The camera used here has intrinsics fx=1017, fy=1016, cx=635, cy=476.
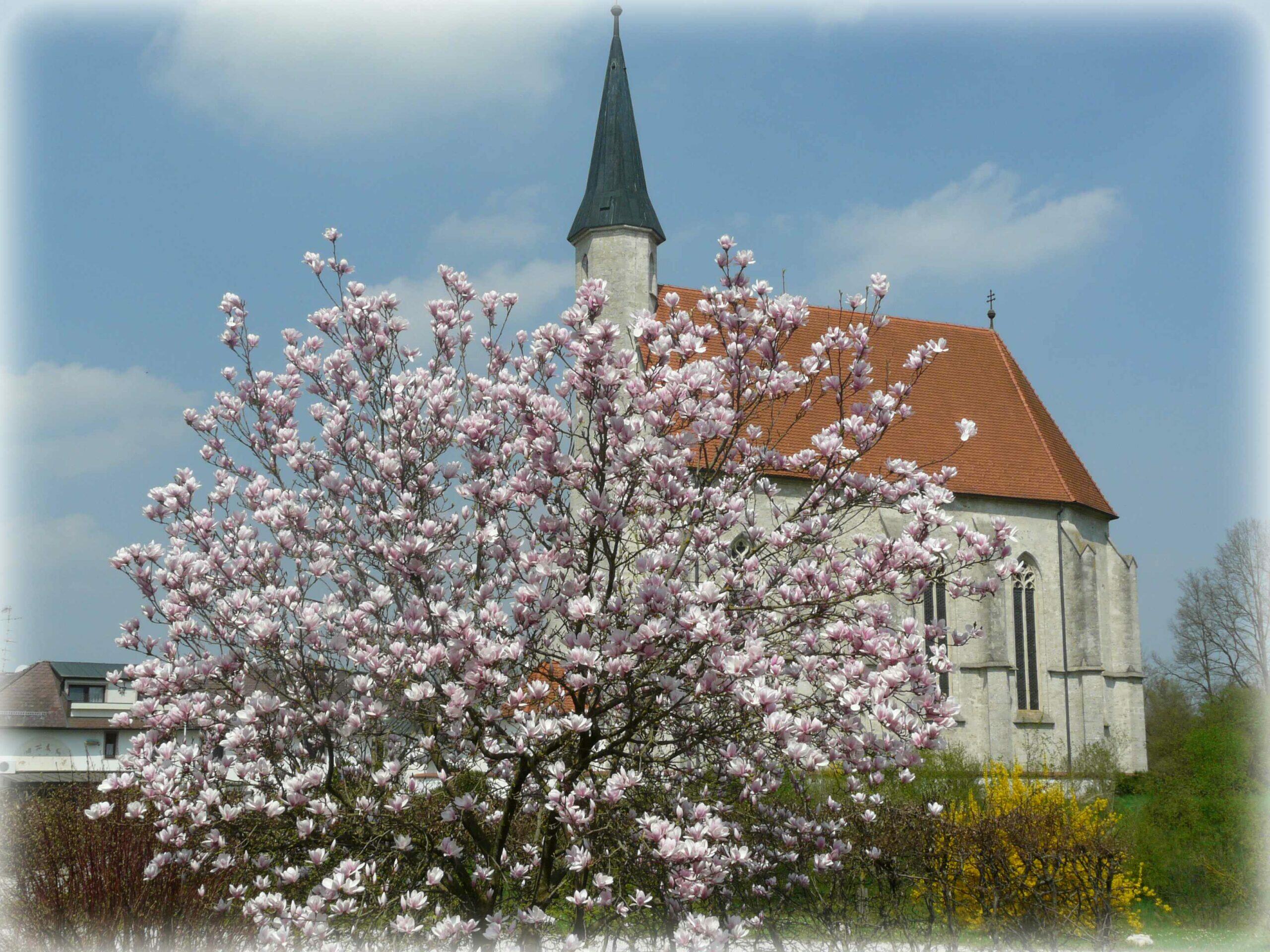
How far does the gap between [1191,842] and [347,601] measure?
14.5 meters

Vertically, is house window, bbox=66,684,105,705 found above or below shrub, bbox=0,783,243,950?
below

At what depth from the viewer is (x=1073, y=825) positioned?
37.6 ft

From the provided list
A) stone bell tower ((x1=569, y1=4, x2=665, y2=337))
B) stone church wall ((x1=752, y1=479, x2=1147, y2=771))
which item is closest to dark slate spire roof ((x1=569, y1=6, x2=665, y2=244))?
stone bell tower ((x1=569, y1=4, x2=665, y2=337))

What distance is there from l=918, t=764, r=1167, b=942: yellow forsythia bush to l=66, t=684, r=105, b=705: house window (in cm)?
3229

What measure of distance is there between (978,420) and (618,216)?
11171mm

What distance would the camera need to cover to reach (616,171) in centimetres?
2473

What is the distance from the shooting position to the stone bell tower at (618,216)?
939 inches

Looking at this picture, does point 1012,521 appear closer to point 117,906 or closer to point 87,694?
point 117,906

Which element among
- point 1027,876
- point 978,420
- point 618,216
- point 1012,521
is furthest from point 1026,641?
point 1027,876

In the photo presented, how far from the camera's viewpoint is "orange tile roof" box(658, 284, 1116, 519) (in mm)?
25750

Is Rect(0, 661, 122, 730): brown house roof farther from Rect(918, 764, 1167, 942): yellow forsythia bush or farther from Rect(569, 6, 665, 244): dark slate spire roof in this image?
Rect(918, 764, 1167, 942): yellow forsythia bush

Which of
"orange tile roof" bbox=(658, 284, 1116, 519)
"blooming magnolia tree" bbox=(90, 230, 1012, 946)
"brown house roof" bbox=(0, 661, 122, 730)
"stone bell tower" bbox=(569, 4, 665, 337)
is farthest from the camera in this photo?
"brown house roof" bbox=(0, 661, 122, 730)

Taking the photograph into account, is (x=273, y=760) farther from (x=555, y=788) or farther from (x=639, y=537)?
(x=639, y=537)

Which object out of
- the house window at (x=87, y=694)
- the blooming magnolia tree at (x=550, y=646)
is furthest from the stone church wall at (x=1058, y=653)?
the house window at (x=87, y=694)
